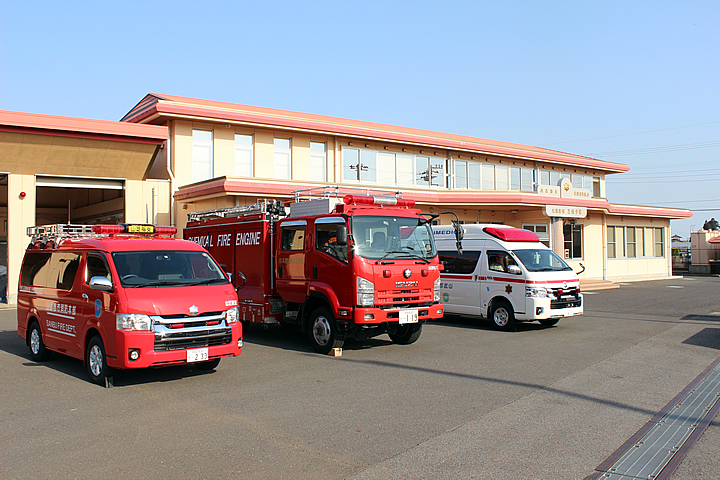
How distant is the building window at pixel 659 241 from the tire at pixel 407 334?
32.3 meters

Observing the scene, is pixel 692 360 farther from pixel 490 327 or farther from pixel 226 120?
pixel 226 120

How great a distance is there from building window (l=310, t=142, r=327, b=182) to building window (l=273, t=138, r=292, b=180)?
3.56 ft

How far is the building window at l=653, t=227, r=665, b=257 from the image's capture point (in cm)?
3838

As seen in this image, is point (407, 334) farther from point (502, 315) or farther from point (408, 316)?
point (502, 315)

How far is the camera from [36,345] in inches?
390

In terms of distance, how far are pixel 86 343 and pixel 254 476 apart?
186 inches

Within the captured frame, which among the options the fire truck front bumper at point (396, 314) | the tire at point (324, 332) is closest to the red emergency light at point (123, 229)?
the tire at point (324, 332)

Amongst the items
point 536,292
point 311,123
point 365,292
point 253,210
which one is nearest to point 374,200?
point 365,292

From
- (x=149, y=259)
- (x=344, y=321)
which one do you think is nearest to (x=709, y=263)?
(x=344, y=321)

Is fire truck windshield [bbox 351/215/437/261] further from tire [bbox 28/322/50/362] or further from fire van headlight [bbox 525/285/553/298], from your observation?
tire [bbox 28/322/50/362]

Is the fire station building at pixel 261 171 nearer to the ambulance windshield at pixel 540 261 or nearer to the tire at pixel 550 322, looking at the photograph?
the ambulance windshield at pixel 540 261

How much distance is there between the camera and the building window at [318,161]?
24.9 metres

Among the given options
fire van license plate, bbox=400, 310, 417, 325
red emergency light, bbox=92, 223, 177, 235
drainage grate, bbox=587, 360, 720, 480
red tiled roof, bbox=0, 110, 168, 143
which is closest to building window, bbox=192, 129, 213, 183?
red tiled roof, bbox=0, 110, 168, 143

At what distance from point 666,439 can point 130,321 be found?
641 centimetres
